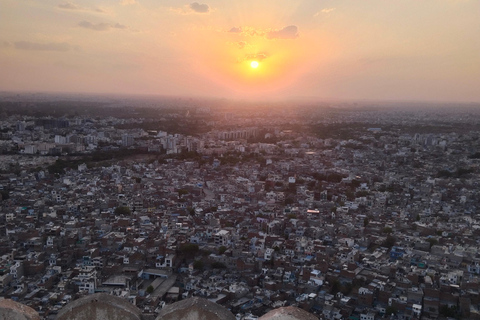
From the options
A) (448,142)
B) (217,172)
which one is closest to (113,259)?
(217,172)

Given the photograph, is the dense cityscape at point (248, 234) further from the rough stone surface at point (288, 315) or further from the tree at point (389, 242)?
the rough stone surface at point (288, 315)

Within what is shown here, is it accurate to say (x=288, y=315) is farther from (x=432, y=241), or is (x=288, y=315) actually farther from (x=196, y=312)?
(x=432, y=241)

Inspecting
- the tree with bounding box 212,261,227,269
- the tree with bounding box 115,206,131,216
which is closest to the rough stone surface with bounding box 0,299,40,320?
the tree with bounding box 212,261,227,269

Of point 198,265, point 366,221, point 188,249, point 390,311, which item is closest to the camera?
point 390,311

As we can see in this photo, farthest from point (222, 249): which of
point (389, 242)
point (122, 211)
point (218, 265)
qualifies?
point (389, 242)

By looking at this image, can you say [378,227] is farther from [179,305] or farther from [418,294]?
[179,305]
